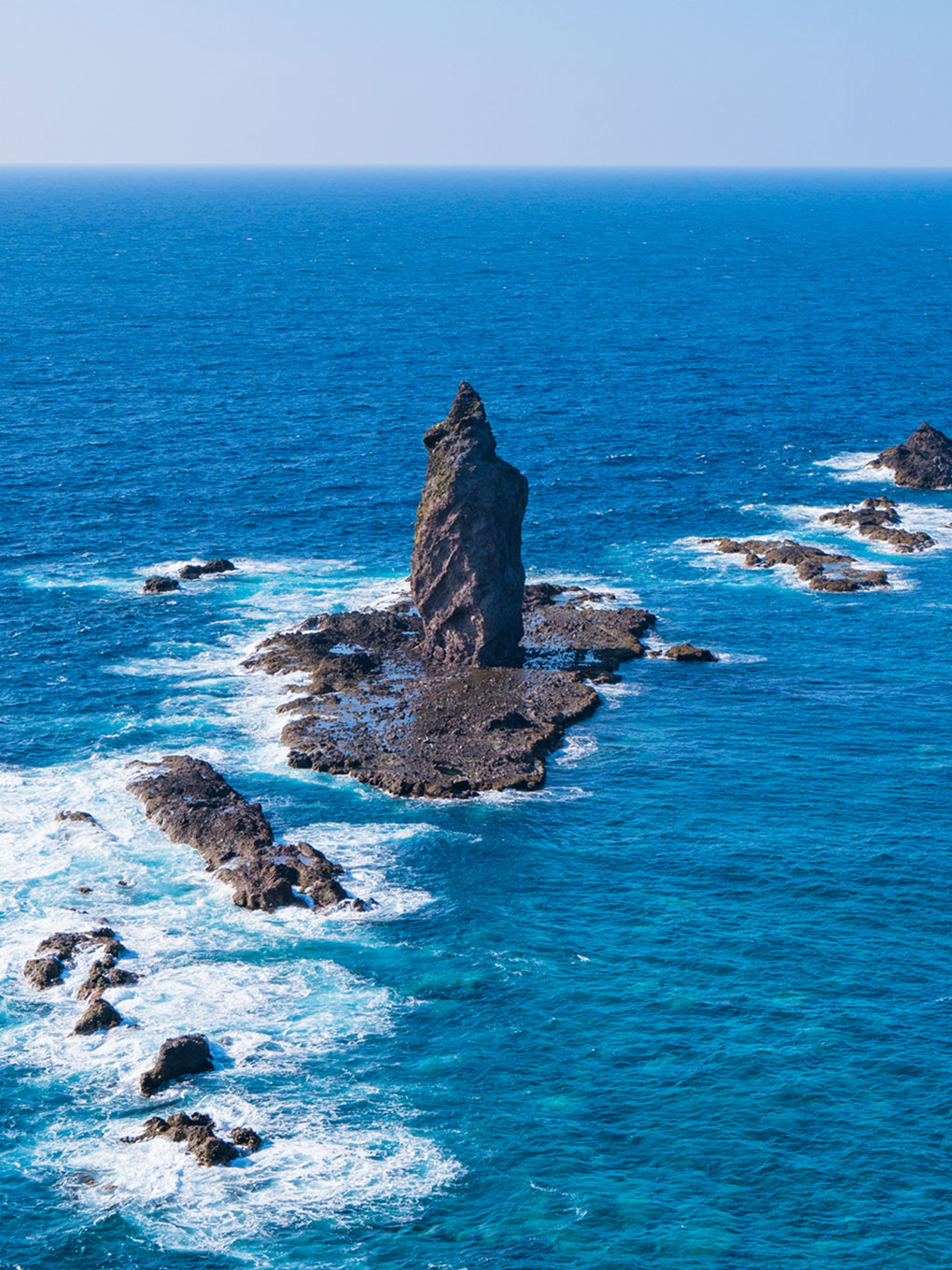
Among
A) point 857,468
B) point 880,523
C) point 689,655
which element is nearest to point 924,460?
point 857,468

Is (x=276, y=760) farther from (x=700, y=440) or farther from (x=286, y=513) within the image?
(x=700, y=440)

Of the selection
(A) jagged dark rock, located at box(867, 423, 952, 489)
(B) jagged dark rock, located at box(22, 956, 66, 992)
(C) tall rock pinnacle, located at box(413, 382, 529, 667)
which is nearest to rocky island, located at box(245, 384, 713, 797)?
(C) tall rock pinnacle, located at box(413, 382, 529, 667)

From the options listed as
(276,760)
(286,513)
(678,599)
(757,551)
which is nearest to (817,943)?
(276,760)

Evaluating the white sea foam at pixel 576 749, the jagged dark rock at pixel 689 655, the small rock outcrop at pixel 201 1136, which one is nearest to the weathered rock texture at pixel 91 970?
the small rock outcrop at pixel 201 1136

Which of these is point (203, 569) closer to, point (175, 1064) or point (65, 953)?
point (65, 953)

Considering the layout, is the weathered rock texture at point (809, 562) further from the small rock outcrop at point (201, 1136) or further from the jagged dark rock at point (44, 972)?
the small rock outcrop at point (201, 1136)
